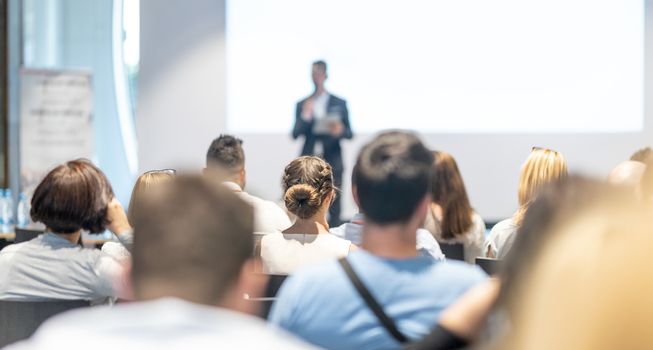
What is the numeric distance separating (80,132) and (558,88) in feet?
13.4

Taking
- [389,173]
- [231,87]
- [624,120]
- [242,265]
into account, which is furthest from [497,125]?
[242,265]

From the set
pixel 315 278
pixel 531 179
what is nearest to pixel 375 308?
pixel 315 278

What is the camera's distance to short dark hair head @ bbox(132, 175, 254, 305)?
1.24m

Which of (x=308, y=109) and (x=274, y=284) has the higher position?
(x=308, y=109)

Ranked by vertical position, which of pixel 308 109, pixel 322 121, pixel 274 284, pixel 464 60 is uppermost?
pixel 464 60

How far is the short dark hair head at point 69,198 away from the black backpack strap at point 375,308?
124 cm

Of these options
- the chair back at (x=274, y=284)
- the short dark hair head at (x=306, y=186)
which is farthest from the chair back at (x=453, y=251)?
the chair back at (x=274, y=284)

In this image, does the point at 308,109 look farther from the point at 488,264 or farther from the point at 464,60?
the point at 488,264

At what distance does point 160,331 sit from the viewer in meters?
1.06

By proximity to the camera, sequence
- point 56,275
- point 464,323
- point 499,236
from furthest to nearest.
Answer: point 499,236, point 56,275, point 464,323

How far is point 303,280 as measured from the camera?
1731 mm

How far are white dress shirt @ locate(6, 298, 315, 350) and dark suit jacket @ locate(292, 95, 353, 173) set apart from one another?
6.35 m

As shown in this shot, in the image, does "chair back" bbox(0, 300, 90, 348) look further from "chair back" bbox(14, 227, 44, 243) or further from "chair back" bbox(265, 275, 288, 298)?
"chair back" bbox(14, 227, 44, 243)

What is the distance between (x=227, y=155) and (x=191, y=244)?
311 centimetres
